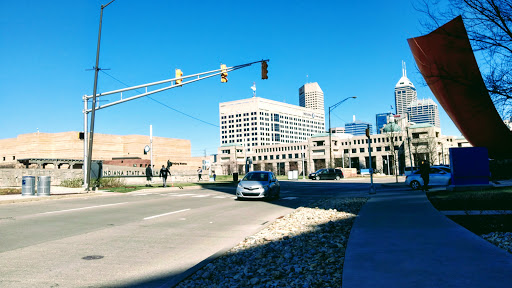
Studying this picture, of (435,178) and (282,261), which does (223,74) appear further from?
(435,178)

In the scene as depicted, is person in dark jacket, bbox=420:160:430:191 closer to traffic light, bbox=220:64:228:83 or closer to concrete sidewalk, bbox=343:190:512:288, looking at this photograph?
traffic light, bbox=220:64:228:83

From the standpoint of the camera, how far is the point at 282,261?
5.75 metres

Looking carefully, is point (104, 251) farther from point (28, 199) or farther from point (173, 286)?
point (28, 199)

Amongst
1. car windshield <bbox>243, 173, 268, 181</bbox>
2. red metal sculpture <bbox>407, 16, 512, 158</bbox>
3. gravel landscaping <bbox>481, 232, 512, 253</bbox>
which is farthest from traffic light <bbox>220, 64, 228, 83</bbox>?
gravel landscaping <bbox>481, 232, 512, 253</bbox>

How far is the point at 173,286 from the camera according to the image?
4.64m

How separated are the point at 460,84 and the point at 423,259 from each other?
11305 mm

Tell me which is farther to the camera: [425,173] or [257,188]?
[425,173]

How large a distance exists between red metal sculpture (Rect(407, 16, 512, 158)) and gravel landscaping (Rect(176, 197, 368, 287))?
867 cm

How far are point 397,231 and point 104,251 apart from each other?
576 centimetres

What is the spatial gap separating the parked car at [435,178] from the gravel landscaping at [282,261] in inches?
666

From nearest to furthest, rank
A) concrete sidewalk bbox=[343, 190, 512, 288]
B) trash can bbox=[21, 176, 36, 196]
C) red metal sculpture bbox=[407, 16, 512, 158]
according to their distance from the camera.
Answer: concrete sidewalk bbox=[343, 190, 512, 288] → red metal sculpture bbox=[407, 16, 512, 158] → trash can bbox=[21, 176, 36, 196]

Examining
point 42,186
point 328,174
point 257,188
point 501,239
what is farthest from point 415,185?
point 328,174

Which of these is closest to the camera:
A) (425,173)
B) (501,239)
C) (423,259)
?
(423,259)

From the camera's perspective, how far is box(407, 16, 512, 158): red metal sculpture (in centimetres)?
1327
